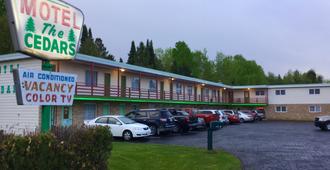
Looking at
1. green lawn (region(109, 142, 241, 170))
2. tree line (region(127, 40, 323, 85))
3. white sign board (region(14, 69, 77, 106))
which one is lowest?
green lawn (region(109, 142, 241, 170))

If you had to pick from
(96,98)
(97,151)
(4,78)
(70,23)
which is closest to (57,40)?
(70,23)

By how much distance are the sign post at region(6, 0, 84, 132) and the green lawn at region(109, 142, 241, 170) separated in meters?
4.29

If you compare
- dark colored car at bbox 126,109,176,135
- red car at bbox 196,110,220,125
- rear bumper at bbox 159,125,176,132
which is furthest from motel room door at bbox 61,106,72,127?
red car at bbox 196,110,220,125

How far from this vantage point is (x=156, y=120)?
894 inches

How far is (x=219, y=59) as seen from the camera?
295 feet

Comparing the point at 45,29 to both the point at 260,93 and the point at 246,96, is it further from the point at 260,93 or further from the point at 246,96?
the point at 246,96

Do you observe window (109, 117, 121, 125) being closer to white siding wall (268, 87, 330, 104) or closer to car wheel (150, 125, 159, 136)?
car wheel (150, 125, 159, 136)

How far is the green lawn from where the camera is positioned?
1061cm

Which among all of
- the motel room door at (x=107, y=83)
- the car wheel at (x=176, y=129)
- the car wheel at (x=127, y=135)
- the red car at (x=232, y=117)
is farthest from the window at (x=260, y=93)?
the car wheel at (x=127, y=135)

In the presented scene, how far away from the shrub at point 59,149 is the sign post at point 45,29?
2.10 ft

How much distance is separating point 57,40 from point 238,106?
5329 cm

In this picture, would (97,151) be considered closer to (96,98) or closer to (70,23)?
(70,23)

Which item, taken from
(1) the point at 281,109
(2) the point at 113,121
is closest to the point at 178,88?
(1) the point at 281,109

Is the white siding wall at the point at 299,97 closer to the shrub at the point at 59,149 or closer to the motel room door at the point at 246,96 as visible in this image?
the motel room door at the point at 246,96
